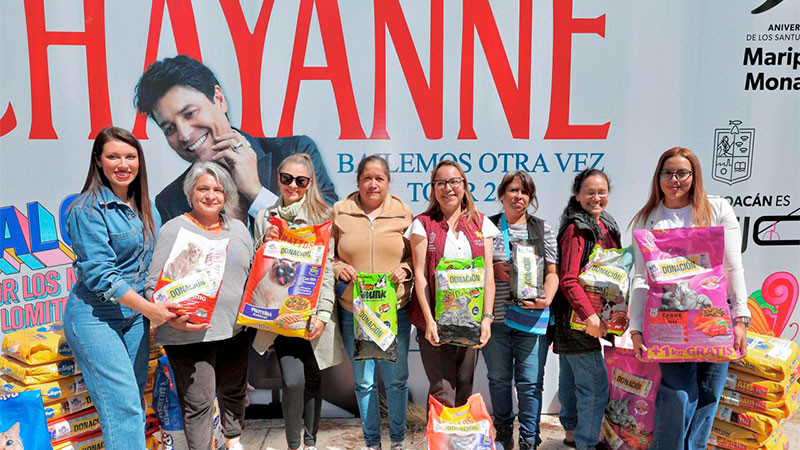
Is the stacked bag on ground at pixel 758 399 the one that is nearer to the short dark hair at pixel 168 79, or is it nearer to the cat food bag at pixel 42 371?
the cat food bag at pixel 42 371

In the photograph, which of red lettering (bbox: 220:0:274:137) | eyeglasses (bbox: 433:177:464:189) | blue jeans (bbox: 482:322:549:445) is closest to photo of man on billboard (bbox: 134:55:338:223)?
red lettering (bbox: 220:0:274:137)

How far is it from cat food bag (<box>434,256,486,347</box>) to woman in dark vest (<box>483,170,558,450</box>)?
0.26m

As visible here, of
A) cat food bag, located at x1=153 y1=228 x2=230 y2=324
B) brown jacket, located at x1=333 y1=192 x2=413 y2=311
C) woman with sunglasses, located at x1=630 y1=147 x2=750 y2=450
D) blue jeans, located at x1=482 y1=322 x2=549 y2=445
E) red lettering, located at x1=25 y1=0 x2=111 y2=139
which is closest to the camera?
cat food bag, located at x1=153 y1=228 x2=230 y2=324

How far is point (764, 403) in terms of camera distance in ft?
9.73

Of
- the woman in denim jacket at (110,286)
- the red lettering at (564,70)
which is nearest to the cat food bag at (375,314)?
the woman in denim jacket at (110,286)

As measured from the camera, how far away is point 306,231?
2.75 meters

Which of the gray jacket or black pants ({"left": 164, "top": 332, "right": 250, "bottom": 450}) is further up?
the gray jacket

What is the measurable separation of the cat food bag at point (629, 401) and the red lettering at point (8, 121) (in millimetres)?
4384

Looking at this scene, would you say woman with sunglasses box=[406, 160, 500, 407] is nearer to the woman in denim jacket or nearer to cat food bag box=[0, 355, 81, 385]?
the woman in denim jacket

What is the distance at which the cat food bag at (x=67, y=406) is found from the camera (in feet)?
8.77

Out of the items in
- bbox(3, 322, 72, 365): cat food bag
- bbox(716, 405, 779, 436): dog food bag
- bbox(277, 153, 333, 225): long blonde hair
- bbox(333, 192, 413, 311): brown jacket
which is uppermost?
bbox(277, 153, 333, 225): long blonde hair

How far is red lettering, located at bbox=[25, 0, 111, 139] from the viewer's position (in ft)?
11.3

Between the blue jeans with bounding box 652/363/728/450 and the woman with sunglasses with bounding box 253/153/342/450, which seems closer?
the blue jeans with bounding box 652/363/728/450

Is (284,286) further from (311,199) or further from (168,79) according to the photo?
(168,79)
